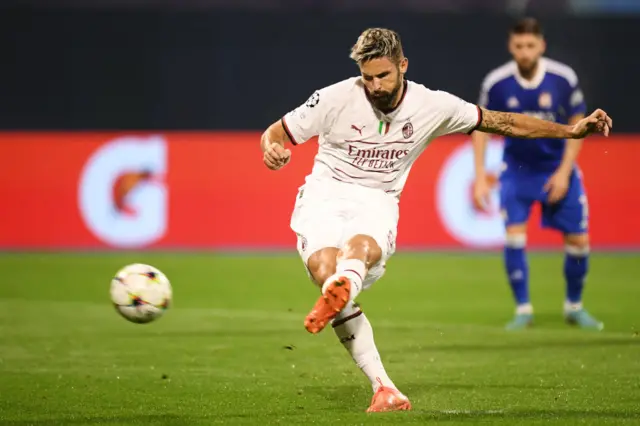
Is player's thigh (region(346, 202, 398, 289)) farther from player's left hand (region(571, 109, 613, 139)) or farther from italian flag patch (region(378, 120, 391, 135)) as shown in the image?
player's left hand (region(571, 109, 613, 139))

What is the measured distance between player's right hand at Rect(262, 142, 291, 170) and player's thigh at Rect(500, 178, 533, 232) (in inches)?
171

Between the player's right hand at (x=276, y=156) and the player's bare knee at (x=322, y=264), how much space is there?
20.3 inches

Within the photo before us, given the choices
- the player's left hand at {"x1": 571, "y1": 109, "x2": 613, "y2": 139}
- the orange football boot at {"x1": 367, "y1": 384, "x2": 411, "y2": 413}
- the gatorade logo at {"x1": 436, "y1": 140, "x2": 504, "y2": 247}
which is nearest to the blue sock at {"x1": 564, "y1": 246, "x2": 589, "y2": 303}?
the player's left hand at {"x1": 571, "y1": 109, "x2": 613, "y2": 139}

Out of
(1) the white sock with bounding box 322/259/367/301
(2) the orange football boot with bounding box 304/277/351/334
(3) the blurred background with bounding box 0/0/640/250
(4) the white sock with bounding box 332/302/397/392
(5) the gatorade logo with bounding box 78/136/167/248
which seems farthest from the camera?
(3) the blurred background with bounding box 0/0/640/250

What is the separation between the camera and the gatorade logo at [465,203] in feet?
50.5

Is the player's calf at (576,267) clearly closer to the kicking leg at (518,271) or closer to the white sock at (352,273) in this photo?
the kicking leg at (518,271)

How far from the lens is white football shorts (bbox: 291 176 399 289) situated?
6426 millimetres

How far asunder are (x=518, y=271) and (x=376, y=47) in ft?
13.9

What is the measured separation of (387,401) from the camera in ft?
20.5

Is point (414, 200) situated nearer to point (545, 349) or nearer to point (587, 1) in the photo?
point (587, 1)

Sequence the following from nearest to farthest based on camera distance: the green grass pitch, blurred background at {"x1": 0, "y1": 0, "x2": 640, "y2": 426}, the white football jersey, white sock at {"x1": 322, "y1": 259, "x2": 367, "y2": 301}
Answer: white sock at {"x1": 322, "y1": 259, "x2": 367, "y2": 301} < the green grass pitch < the white football jersey < blurred background at {"x1": 0, "y1": 0, "x2": 640, "y2": 426}

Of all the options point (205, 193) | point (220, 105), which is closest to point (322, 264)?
point (205, 193)

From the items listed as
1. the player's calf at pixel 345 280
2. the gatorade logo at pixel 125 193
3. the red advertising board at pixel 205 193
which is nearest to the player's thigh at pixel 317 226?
the player's calf at pixel 345 280

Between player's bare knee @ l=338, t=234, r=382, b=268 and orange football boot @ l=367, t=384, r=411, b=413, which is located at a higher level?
player's bare knee @ l=338, t=234, r=382, b=268
